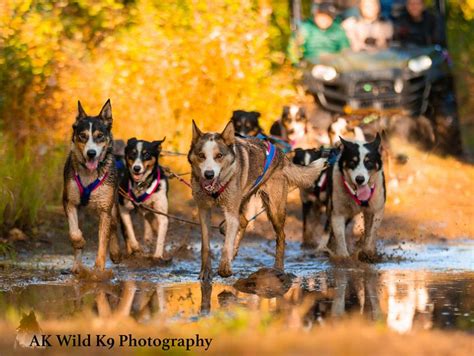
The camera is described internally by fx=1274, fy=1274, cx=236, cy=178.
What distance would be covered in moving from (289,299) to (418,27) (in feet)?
36.2

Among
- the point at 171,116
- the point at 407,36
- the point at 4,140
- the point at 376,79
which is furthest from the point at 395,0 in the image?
the point at 4,140

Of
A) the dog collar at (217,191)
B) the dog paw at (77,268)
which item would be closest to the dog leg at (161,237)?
the dog paw at (77,268)

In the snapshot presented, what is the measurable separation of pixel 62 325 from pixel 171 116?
10029mm

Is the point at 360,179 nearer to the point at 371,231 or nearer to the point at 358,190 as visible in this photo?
the point at 358,190

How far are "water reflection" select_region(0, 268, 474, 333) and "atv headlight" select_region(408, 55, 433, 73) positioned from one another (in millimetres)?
8423

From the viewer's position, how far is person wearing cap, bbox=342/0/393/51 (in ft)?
59.9

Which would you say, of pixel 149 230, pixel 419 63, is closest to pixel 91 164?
pixel 149 230

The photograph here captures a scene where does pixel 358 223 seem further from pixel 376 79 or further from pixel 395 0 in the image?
pixel 395 0

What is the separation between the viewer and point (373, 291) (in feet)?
28.3

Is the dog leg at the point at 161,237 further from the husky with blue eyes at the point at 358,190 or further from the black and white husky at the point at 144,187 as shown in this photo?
the husky with blue eyes at the point at 358,190

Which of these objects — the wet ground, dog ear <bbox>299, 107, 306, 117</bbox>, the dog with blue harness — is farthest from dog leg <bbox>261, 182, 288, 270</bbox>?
dog ear <bbox>299, 107, 306, 117</bbox>

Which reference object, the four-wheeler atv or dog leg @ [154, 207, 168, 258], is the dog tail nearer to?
dog leg @ [154, 207, 168, 258]

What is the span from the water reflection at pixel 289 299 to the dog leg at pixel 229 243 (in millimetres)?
276

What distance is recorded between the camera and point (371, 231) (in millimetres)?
10969
